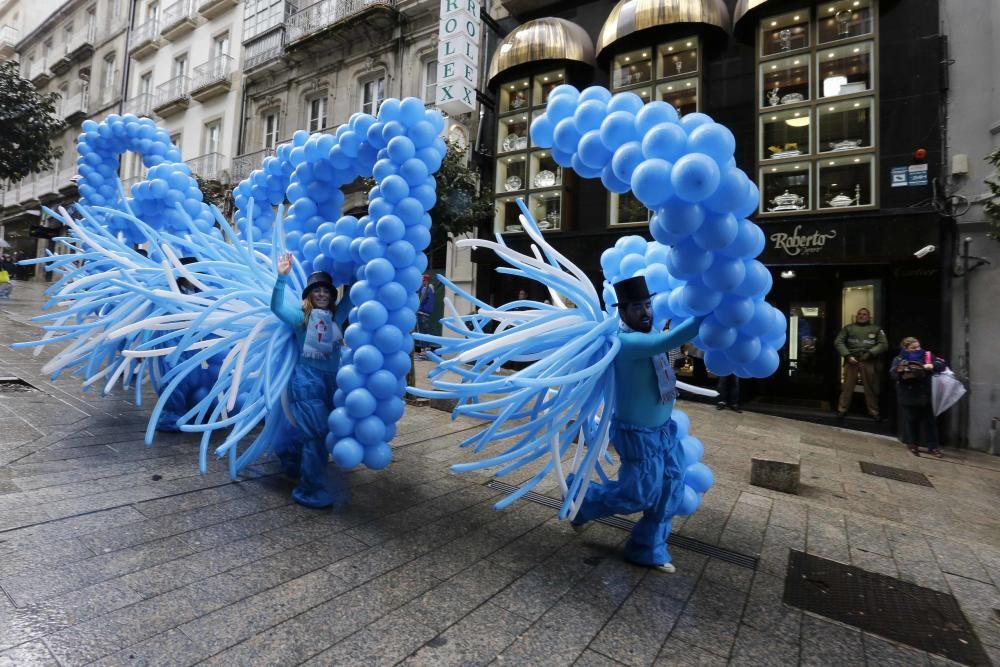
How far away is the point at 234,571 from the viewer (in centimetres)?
239

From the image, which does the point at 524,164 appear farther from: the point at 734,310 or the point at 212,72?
the point at 212,72

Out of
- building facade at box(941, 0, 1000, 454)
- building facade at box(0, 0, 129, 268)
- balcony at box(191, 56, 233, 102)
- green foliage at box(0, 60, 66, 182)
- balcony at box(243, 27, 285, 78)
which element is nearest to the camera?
building facade at box(941, 0, 1000, 454)

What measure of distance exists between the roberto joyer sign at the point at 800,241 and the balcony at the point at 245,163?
1559cm

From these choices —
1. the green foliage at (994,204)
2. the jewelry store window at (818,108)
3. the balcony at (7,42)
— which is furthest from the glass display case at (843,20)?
the balcony at (7,42)

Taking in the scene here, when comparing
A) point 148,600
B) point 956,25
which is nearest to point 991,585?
point 148,600

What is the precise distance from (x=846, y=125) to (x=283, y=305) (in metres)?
9.96

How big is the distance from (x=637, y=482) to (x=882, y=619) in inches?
53.7

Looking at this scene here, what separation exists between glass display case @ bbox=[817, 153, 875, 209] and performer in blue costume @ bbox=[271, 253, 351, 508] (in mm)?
8865

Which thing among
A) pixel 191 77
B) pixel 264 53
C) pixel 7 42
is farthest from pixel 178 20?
pixel 7 42

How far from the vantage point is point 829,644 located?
7.29ft

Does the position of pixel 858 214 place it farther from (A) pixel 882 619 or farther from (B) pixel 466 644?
(B) pixel 466 644

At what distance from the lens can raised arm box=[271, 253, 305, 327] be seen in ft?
11.1

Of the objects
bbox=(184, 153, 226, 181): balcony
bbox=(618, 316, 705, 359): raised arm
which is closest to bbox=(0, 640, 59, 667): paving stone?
bbox=(618, 316, 705, 359): raised arm

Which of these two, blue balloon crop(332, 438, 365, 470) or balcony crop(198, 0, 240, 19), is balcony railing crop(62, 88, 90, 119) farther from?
blue balloon crop(332, 438, 365, 470)
